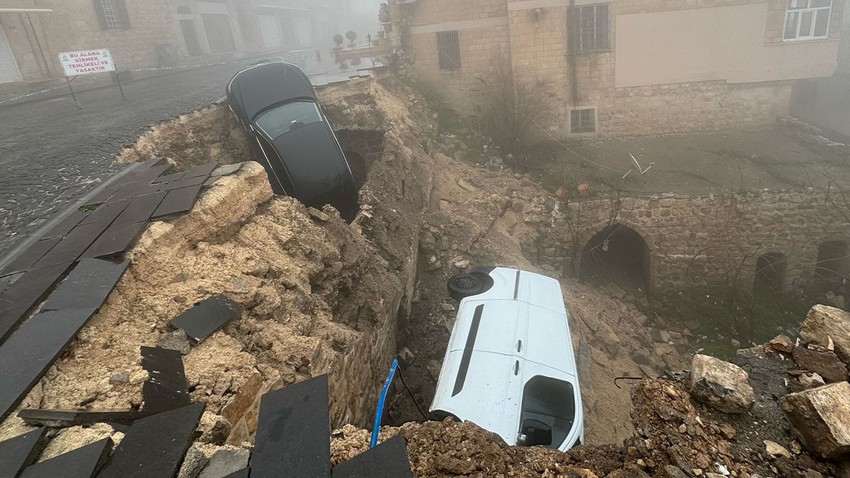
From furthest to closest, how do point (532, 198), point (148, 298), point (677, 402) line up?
point (532, 198), point (148, 298), point (677, 402)

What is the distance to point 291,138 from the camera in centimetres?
734

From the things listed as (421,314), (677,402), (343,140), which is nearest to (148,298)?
(677,402)

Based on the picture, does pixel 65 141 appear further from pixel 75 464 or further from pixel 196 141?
pixel 75 464

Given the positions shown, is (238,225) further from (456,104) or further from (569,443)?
(456,104)

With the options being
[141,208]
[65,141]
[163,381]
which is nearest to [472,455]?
[163,381]

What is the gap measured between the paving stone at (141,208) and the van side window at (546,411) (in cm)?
406

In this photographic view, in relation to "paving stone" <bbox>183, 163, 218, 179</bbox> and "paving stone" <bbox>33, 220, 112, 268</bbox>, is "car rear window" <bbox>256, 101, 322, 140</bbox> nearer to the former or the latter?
"paving stone" <bbox>183, 163, 218, 179</bbox>

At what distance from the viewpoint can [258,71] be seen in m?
7.99

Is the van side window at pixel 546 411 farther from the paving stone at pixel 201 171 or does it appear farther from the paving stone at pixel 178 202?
the paving stone at pixel 201 171

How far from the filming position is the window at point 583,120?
13648 millimetres

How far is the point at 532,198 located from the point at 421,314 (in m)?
5.32

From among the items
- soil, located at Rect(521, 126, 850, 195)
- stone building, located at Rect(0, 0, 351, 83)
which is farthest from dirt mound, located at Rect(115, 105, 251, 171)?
stone building, located at Rect(0, 0, 351, 83)

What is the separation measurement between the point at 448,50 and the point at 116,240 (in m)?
12.1

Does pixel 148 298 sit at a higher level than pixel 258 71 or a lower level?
lower
